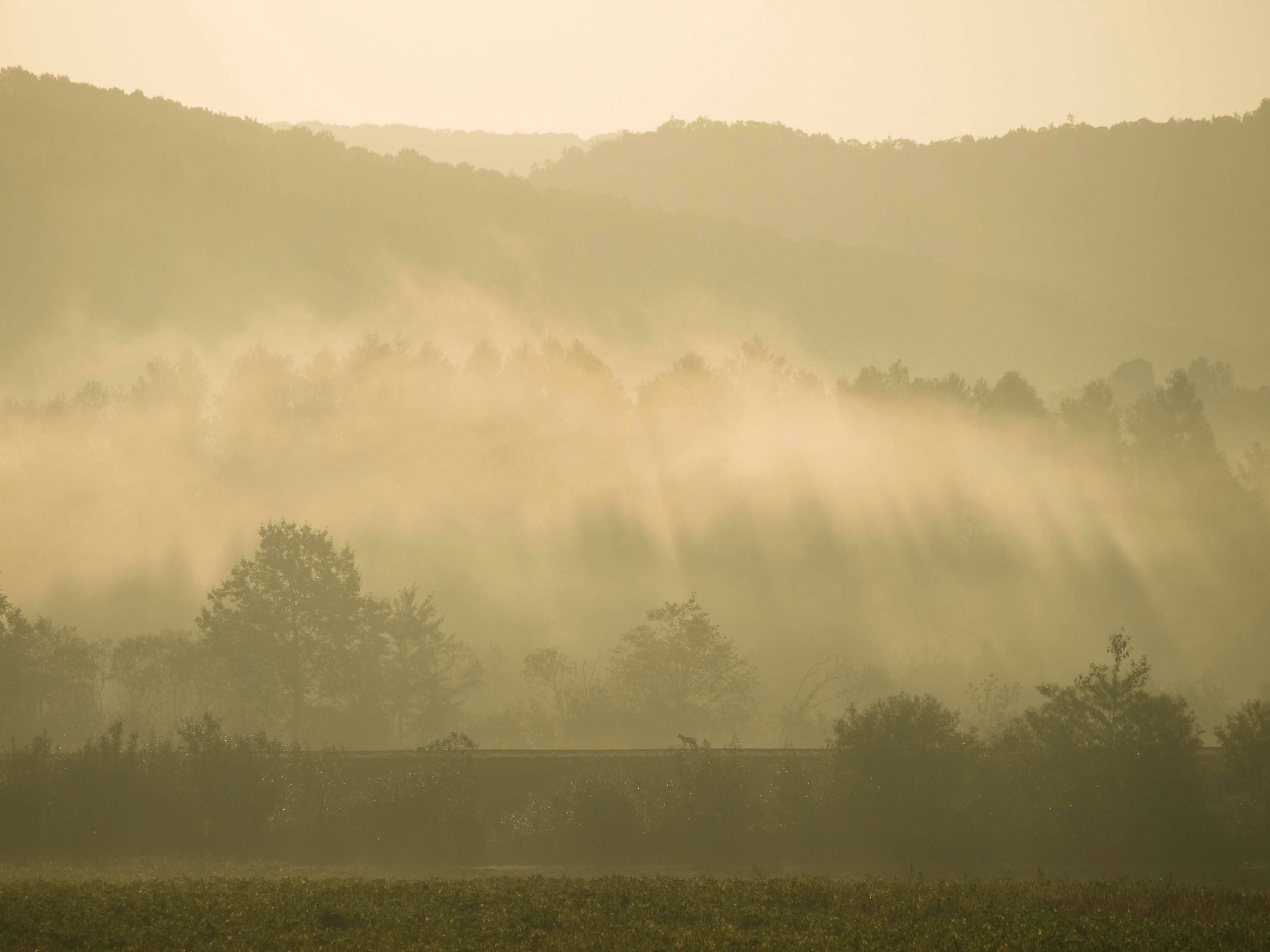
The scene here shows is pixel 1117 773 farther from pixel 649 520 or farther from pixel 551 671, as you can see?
pixel 649 520

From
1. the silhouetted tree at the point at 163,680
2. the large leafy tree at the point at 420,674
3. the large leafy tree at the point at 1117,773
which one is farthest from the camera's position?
the silhouetted tree at the point at 163,680

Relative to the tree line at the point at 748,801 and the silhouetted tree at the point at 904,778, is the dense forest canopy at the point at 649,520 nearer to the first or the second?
the tree line at the point at 748,801

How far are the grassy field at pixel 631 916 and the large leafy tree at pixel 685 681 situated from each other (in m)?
40.5

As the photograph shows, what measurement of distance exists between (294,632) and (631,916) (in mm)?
57695

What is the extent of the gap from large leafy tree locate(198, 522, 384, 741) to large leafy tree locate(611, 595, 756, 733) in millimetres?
20463

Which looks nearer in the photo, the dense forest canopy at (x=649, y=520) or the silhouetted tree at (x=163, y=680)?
the silhouetted tree at (x=163, y=680)

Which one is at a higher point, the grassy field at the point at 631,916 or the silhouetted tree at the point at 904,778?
the silhouetted tree at the point at 904,778

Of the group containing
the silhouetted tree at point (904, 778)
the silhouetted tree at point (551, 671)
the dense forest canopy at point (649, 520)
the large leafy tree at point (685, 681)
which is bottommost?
the silhouetted tree at point (904, 778)

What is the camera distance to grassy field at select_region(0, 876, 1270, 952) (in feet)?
106

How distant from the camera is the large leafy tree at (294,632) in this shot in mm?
83188

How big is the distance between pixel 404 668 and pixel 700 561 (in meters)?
42.9

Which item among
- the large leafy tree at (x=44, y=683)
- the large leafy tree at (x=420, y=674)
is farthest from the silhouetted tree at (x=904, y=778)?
the large leafy tree at (x=44, y=683)

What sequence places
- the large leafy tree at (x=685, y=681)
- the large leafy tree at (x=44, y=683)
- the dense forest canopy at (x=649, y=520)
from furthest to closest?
the dense forest canopy at (x=649, y=520)
the large leafy tree at (x=685, y=681)
the large leafy tree at (x=44, y=683)

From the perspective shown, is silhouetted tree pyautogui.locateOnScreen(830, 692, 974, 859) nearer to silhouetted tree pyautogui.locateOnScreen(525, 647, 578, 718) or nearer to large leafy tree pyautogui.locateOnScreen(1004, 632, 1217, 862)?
large leafy tree pyautogui.locateOnScreen(1004, 632, 1217, 862)
